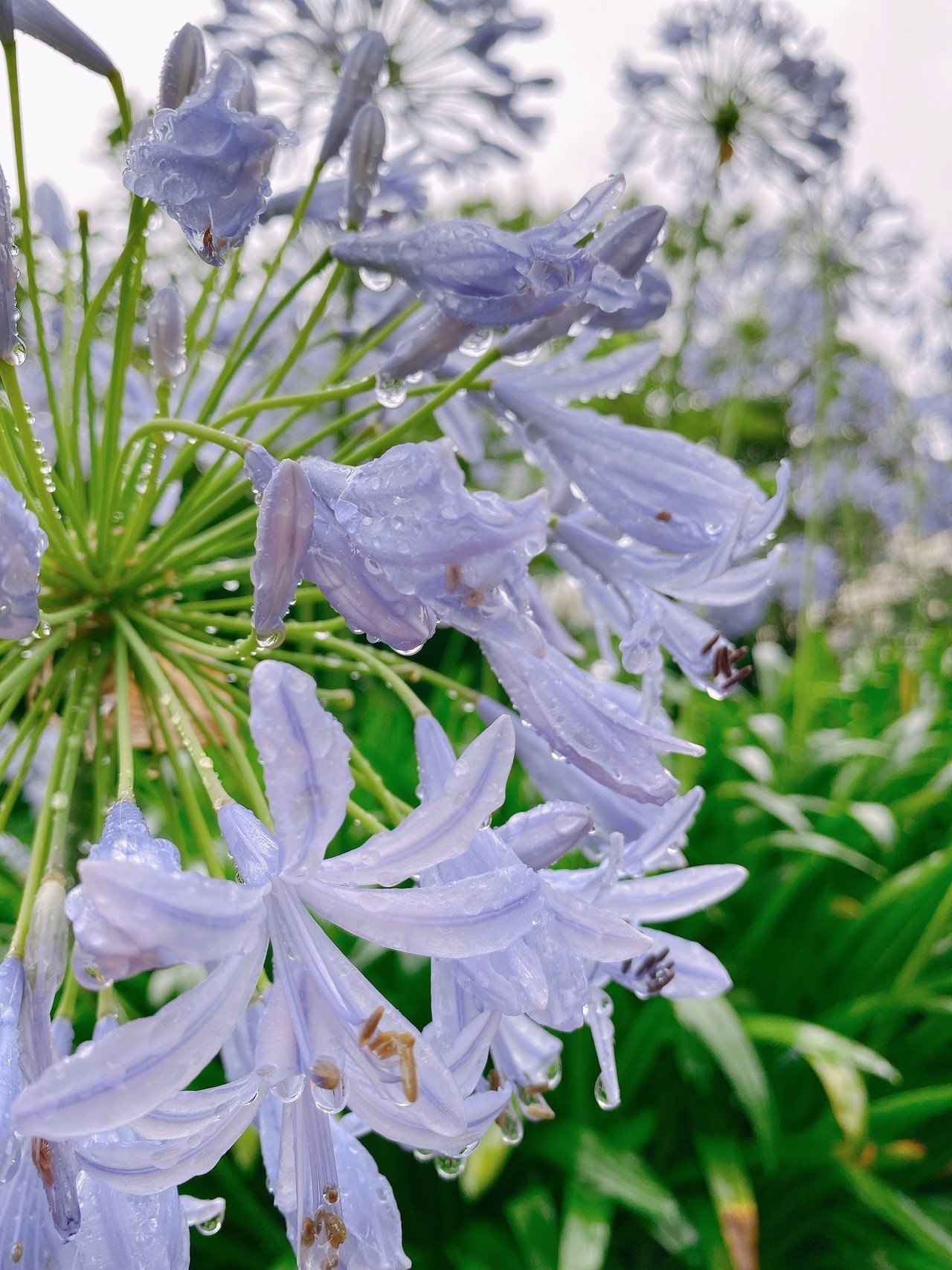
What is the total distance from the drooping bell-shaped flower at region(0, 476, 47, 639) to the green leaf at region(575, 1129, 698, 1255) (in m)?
1.67

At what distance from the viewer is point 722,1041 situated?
1.98m

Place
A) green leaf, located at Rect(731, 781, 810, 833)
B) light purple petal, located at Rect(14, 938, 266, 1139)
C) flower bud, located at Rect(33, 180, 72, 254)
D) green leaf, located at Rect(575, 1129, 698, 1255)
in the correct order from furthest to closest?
green leaf, located at Rect(731, 781, 810, 833) < green leaf, located at Rect(575, 1129, 698, 1255) < flower bud, located at Rect(33, 180, 72, 254) < light purple petal, located at Rect(14, 938, 266, 1139)

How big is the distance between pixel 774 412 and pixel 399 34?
10.7 m

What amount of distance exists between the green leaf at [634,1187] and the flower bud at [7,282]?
1.80m

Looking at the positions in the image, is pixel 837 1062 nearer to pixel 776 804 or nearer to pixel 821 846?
pixel 821 846

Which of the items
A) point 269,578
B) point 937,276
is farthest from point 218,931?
point 937,276

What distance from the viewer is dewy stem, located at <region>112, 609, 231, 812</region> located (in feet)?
2.79

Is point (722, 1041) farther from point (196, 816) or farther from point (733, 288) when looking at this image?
point (733, 288)

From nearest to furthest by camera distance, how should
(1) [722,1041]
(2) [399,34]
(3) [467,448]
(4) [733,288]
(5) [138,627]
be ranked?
(5) [138,627] → (3) [467,448] → (1) [722,1041] → (2) [399,34] → (4) [733,288]

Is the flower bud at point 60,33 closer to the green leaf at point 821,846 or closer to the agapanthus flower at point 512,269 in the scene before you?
the agapanthus flower at point 512,269

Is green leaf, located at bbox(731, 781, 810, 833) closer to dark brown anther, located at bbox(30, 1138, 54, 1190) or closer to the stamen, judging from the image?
the stamen

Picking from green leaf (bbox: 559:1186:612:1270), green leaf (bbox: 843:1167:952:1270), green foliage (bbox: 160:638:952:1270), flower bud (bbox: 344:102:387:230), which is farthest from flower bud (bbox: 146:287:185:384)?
green leaf (bbox: 843:1167:952:1270)

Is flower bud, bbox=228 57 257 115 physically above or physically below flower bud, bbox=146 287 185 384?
above

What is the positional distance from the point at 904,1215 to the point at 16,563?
2.17 metres
